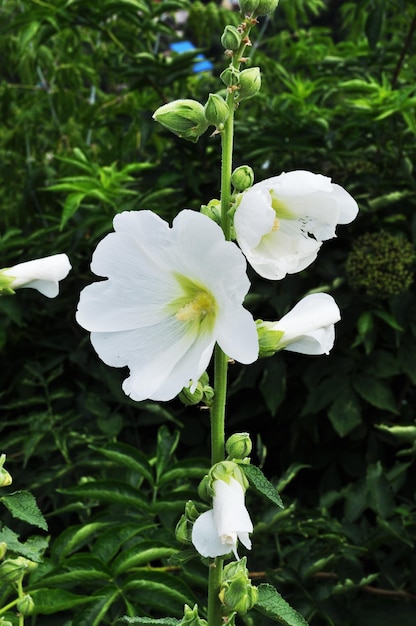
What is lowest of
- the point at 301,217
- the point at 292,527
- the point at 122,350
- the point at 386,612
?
the point at 386,612

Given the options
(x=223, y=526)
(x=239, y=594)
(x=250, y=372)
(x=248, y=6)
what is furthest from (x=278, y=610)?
(x=250, y=372)

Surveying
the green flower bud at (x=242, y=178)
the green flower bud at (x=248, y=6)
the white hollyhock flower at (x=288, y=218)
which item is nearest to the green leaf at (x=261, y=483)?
the white hollyhock flower at (x=288, y=218)

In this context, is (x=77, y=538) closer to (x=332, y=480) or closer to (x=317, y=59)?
(x=332, y=480)

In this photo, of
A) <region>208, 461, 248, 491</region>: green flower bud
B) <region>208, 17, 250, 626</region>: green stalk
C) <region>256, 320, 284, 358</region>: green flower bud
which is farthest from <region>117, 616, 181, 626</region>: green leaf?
<region>256, 320, 284, 358</region>: green flower bud

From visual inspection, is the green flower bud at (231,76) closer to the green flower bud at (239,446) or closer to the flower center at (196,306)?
the flower center at (196,306)

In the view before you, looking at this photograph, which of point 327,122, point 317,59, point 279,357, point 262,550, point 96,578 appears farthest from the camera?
point 317,59

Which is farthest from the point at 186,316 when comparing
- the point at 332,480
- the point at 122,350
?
the point at 332,480
